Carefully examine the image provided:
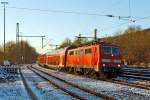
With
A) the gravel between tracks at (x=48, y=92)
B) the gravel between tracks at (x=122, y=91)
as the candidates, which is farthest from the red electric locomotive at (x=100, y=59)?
the gravel between tracks at (x=122, y=91)

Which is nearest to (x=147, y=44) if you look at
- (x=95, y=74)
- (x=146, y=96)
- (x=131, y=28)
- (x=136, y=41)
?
(x=136, y=41)

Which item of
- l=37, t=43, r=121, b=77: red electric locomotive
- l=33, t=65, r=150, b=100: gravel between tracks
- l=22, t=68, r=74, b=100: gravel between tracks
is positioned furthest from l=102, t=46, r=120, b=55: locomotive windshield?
l=33, t=65, r=150, b=100: gravel between tracks

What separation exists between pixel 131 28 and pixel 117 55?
91.4 meters

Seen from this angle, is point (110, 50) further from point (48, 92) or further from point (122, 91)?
point (48, 92)

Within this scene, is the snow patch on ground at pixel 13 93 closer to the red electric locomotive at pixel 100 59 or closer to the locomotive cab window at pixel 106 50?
the red electric locomotive at pixel 100 59

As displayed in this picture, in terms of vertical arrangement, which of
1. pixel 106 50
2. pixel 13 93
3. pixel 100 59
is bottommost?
pixel 13 93

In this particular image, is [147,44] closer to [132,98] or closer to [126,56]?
[126,56]

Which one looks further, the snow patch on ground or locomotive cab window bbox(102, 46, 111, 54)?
locomotive cab window bbox(102, 46, 111, 54)

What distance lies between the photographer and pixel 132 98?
17078 millimetres

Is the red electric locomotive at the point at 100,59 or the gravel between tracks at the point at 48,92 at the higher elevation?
the red electric locomotive at the point at 100,59

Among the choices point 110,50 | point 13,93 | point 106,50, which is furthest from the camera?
point 110,50

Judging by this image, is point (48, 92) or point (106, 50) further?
point (106, 50)

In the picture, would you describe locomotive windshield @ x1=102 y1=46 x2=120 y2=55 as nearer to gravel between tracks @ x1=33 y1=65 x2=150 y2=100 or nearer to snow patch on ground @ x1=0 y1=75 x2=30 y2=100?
gravel between tracks @ x1=33 y1=65 x2=150 y2=100

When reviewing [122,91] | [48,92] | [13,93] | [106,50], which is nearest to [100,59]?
[106,50]
